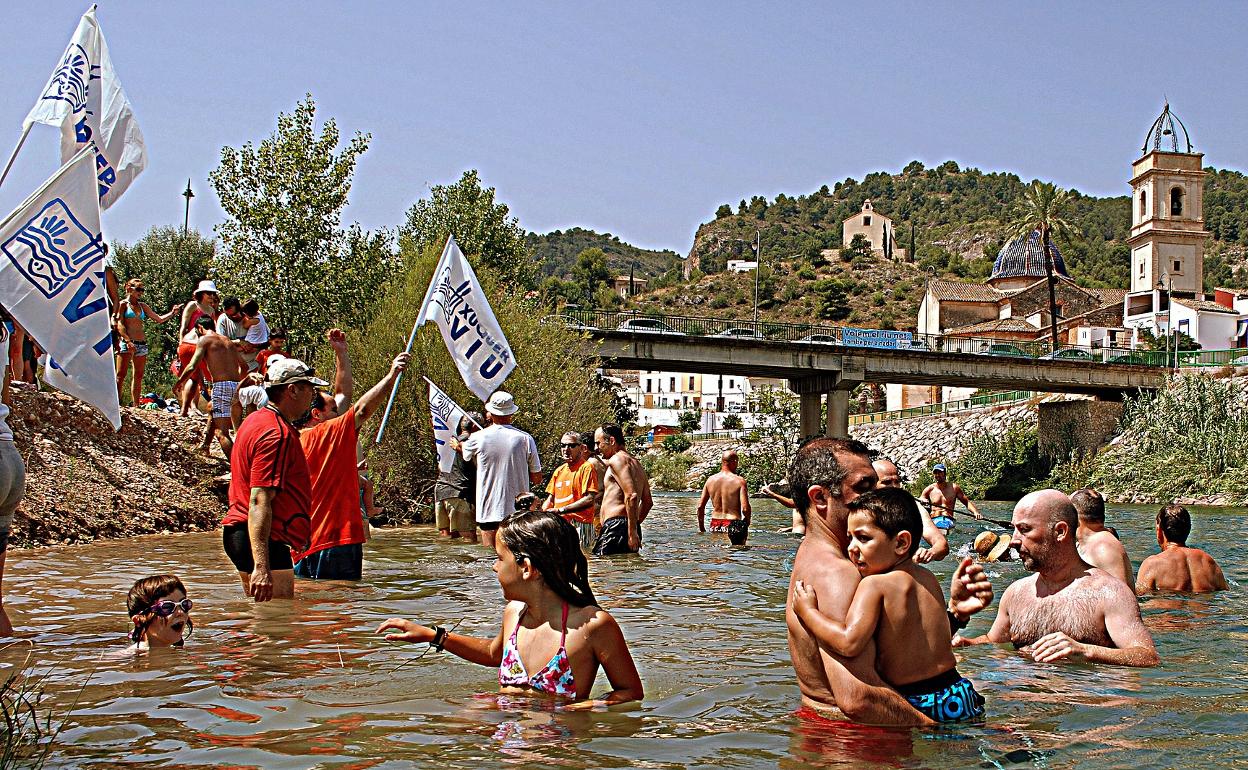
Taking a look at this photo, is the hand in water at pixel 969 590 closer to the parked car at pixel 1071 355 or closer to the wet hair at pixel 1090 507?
the wet hair at pixel 1090 507

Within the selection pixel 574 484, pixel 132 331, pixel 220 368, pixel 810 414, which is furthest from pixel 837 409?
pixel 574 484

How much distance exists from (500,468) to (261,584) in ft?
15.8

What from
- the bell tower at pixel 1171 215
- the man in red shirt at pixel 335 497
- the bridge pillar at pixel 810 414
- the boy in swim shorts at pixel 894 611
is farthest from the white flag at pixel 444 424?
the bell tower at pixel 1171 215

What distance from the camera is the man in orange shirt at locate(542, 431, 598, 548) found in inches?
496

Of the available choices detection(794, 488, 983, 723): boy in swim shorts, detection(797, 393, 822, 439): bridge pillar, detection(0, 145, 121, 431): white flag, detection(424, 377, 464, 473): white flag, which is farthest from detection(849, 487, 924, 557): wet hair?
detection(797, 393, 822, 439): bridge pillar

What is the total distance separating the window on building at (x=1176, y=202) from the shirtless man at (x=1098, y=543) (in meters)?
100

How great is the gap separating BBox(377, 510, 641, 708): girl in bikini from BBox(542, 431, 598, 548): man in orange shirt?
6.90m

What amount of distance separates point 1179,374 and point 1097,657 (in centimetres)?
5744

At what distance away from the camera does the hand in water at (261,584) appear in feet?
23.2

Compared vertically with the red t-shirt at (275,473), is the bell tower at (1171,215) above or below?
above

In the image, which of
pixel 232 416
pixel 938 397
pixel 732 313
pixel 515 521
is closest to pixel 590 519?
pixel 232 416

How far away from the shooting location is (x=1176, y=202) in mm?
98875

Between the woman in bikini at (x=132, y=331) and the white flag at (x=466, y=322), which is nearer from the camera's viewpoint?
the white flag at (x=466, y=322)

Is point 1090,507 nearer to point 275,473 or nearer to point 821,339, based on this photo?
point 275,473
